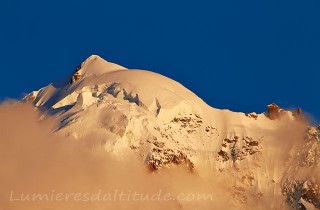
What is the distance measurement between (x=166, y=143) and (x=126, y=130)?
5.73m

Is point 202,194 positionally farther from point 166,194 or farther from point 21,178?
point 21,178

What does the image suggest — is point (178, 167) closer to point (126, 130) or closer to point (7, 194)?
point (126, 130)

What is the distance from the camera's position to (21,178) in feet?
614

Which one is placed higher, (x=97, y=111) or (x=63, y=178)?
(x=97, y=111)

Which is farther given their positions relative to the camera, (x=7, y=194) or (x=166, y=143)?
(x=166, y=143)

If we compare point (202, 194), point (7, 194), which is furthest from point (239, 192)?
point (7, 194)

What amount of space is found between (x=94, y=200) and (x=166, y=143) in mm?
15452

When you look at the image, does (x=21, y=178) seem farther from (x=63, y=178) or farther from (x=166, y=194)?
(x=166, y=194)

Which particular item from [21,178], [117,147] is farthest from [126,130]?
[21,178]

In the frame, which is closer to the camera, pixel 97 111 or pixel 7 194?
pixel 7 194

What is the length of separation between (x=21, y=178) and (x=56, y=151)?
7.07 meters

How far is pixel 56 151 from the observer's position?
192 m

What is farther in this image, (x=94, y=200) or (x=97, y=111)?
(x=97, y=111)

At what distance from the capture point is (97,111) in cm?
19775
